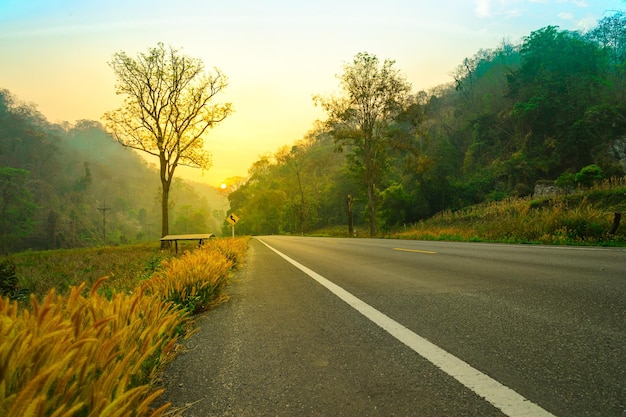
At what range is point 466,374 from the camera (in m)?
2.10

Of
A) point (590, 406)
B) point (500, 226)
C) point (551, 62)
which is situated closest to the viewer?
point (590, 406)

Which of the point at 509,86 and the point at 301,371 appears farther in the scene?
the point at 509,86

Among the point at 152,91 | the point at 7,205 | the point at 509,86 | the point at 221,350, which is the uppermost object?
the point at 509,86

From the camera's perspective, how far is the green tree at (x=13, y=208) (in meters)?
67.1

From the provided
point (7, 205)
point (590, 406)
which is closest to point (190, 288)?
point (590, 406)

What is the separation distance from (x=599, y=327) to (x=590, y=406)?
1.59 metres

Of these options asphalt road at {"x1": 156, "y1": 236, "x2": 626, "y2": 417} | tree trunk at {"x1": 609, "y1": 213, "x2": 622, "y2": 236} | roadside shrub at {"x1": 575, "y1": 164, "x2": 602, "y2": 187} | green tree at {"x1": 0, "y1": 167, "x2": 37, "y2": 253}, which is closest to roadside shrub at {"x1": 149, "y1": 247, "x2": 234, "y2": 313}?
asphalt road at {"x1": 156, "y1": 236, "x2": 626, "y2": 417}

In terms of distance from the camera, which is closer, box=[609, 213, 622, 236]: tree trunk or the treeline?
box=[609, 213, 622, 236]: tree trunk

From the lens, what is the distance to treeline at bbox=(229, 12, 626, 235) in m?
37.8

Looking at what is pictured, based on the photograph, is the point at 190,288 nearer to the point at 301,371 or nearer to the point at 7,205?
the point at 301,371

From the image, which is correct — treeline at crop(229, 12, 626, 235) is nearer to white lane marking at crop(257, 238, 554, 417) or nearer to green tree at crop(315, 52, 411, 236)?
green tree at crop(315, 52, 411, 236)

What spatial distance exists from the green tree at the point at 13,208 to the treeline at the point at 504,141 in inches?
2120

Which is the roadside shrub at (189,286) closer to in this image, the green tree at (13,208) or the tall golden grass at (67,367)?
the tall golden grass at (67,367)

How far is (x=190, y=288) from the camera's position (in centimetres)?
471
